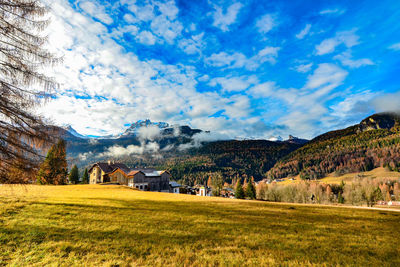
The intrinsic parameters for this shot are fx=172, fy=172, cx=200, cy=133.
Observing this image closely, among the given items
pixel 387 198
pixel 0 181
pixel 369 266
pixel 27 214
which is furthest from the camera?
pixel 387 198

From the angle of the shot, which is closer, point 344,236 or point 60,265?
point 60,265

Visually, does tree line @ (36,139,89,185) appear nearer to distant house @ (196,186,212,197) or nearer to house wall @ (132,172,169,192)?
house wall @ (132,172,169,192)

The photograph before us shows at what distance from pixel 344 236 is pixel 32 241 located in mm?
14732

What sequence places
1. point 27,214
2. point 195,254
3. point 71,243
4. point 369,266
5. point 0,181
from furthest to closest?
point 27,214 → point 0,181 → point 71,243 → point 195,254 → point 369,266

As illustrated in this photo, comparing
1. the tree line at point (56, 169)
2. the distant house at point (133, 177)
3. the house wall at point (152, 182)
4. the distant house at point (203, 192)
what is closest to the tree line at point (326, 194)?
the distant house at point (203, 192)

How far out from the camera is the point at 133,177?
2208 inches

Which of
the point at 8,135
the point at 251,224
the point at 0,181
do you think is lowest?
the point at 251,224

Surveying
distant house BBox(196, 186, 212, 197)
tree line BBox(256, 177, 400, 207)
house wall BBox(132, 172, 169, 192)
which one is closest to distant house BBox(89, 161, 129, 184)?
house wall BBox(132, 172, 169, 192)

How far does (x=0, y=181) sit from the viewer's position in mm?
9422

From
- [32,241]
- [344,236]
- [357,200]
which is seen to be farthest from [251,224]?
[357,200]

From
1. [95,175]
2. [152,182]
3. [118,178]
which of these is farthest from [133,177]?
[95,175]

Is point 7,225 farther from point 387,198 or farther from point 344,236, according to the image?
point 387,198

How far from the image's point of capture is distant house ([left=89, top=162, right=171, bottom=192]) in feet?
188

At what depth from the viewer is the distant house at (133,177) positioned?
57162 millimetres
